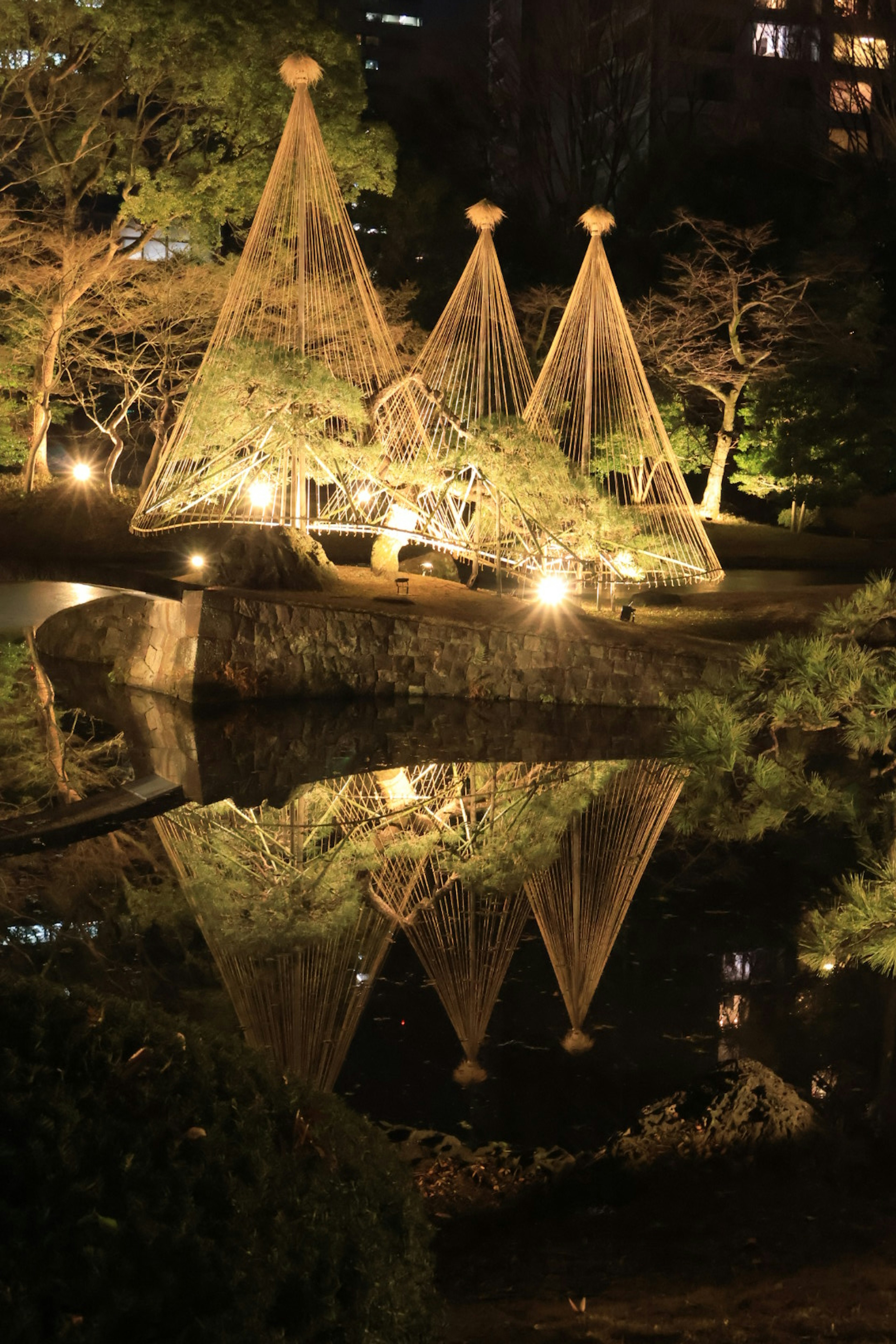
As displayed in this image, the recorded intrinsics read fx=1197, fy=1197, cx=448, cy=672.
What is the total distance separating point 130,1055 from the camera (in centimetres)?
158

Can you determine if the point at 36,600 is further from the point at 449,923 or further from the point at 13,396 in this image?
the point at 449,923

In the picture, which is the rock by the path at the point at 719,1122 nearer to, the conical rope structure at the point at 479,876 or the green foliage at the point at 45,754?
the conical rope structure at the point at 479,876

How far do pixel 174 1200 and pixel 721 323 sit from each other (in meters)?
18.9

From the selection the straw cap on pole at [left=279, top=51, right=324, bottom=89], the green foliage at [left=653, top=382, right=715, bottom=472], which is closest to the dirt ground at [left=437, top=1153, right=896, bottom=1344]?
the straw cap on pole at [left=279, top=51, right=324, bottom=89]

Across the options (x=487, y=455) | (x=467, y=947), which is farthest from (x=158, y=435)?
(x=467, y=947)

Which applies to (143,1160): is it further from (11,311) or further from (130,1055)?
(11,311)

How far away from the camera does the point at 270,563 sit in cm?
1045

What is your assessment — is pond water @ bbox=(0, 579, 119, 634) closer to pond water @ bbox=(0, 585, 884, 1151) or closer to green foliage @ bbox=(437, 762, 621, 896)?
pond water @ bbox=(0, 585, 884, 1151)

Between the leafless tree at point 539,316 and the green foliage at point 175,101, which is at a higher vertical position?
the green foliage at point 175,101

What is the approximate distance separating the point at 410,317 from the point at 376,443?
11.8 metres

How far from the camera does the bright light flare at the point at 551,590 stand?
10.2 m

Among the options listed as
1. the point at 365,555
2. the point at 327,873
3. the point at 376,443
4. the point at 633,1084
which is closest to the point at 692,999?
the point at 633,1084

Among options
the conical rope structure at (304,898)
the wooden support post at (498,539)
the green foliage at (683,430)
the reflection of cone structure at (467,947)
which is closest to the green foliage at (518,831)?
the reflection of cone structure at (467,947)

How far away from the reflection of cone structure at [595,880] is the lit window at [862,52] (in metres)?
20.6
